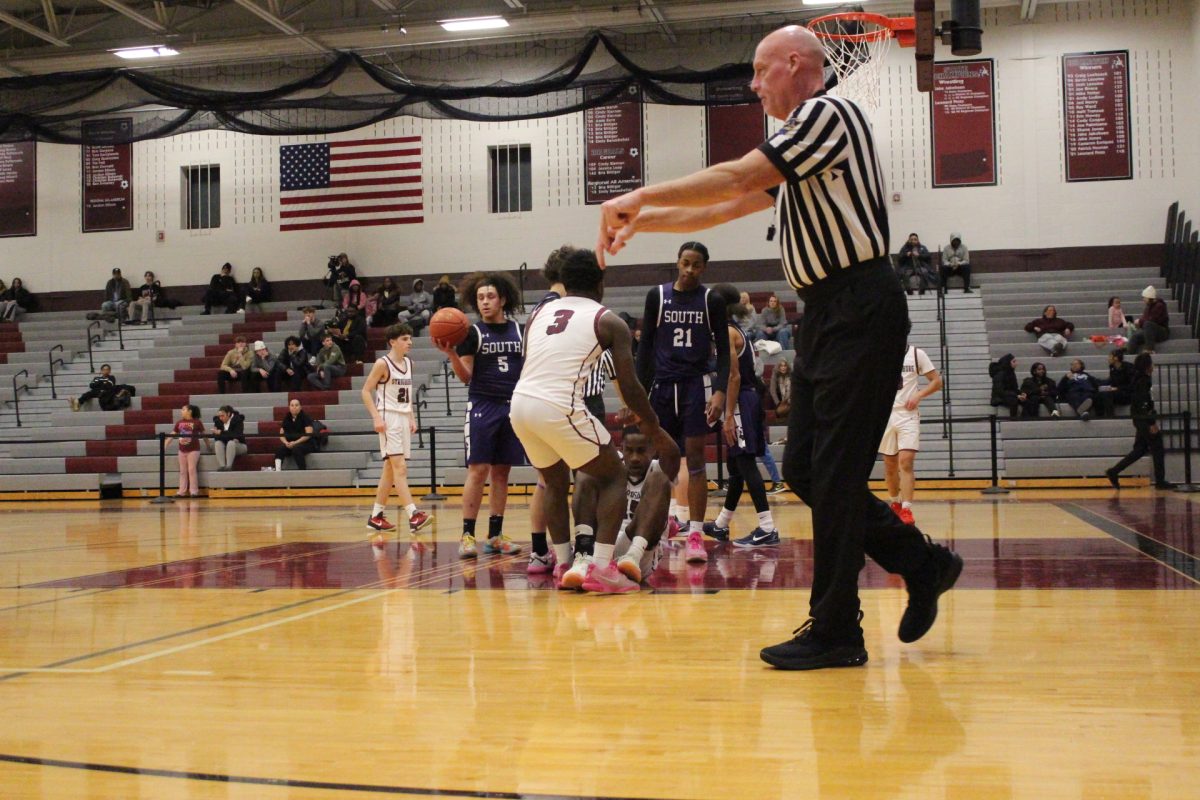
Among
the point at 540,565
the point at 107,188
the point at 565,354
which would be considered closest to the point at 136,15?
the point at 107,188

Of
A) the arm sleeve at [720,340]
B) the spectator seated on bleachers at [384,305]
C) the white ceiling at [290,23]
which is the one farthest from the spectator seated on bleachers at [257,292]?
the arm sleeve at [720,340]

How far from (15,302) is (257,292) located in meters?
5.91

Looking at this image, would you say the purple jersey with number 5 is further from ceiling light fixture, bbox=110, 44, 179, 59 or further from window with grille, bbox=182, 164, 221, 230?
window with grille, bbox=182, 164, 221, 230

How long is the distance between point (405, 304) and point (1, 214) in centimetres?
1057

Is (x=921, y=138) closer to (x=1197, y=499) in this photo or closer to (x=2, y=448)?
(x=1197, y=499)

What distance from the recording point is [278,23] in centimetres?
2069

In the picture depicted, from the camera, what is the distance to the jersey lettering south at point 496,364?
7156 millimetres

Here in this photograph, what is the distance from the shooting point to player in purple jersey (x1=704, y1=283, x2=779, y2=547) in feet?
23.5

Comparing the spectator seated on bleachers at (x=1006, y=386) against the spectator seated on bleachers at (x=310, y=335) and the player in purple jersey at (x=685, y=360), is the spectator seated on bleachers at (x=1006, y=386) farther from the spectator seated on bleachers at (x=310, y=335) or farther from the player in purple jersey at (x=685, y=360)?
the spectator seated on bleachers at (x=310, y=335)

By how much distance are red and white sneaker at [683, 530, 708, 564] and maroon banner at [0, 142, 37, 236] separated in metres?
23.3

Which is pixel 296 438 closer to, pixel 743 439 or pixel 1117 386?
pixel 743 439

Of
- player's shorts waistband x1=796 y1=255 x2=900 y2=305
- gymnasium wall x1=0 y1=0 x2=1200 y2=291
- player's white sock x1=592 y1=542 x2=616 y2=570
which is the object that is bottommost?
player's white sock x1=592 y1=542 x2=616 y2=570

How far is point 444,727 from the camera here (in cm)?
284

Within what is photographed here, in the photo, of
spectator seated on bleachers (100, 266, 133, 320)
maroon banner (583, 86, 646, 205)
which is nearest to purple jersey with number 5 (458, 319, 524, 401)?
maroon banner (583, 86, 646, 205)
